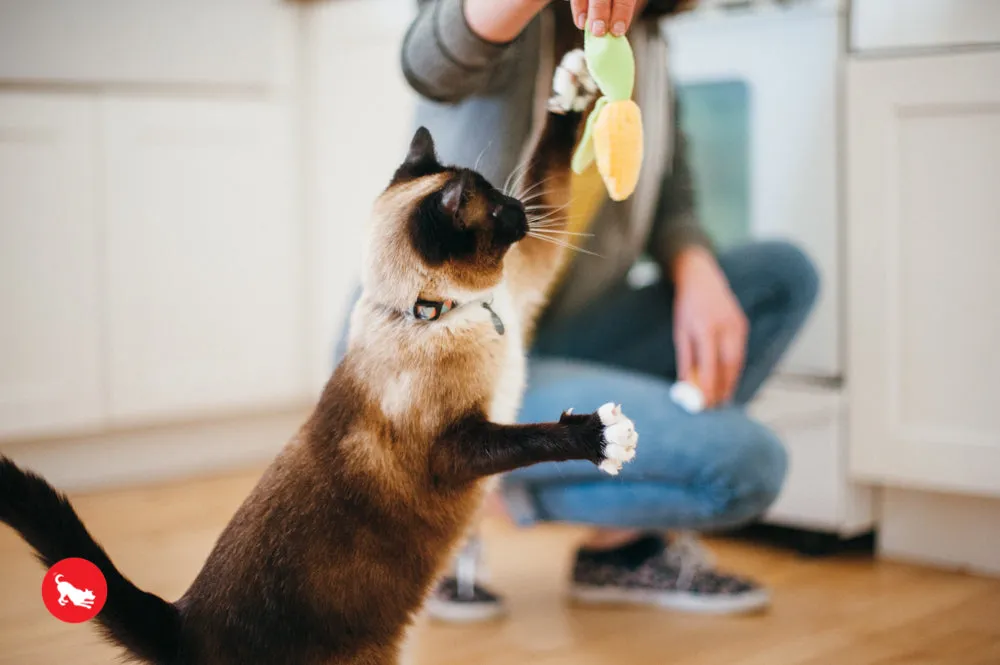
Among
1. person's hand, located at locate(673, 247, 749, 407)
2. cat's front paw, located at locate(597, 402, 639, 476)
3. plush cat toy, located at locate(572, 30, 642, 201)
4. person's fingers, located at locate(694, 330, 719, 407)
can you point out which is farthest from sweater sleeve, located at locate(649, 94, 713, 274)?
cat's front paw, located at locate(597, 402, 639, 476)

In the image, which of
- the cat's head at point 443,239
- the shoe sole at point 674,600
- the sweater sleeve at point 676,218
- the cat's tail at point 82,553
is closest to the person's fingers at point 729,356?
the sweater sleeve at point 676,218

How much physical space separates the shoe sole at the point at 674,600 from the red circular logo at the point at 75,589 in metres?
0.77

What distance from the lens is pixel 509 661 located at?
1.19 meters

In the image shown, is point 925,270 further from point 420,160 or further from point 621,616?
point 420,160

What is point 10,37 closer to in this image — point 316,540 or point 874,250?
point 316,540

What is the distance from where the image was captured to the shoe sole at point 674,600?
1.36 m

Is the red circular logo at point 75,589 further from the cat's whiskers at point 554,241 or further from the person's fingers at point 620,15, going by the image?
the person's fingers at point 620,15

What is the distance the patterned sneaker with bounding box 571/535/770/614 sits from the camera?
4.50ft

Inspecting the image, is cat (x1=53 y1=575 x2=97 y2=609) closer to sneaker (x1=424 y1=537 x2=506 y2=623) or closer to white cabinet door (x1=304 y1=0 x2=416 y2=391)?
sneaker (x1=424 y1=537 x2=506 y2=623)

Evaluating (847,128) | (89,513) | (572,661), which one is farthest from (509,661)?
(847,128)

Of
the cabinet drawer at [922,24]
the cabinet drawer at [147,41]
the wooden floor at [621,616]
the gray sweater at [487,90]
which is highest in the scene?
the cabinet drawer at [147,41]

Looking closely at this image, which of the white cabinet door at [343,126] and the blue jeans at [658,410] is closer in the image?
the blue jeans at [658,410]

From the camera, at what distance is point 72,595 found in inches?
29.9

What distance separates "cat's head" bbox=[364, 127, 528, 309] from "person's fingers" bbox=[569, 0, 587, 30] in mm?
130
